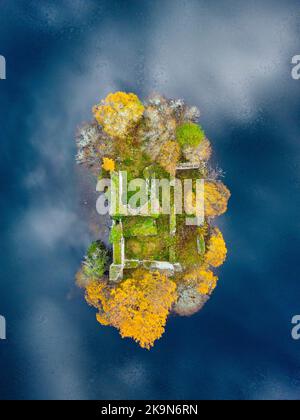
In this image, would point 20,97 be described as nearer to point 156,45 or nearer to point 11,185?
point 11,185

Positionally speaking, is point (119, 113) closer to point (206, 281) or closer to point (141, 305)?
point (141, 305)

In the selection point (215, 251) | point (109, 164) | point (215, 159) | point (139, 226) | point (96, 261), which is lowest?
point (96, 261)

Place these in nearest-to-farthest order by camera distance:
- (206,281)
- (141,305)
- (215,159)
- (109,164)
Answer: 1. (141,305)
2. (109,164)
3. (206,281)
4. (215,159)

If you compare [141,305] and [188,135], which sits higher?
[188,135]

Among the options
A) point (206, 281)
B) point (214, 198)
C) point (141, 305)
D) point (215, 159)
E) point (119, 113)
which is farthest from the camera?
point (215, 159)

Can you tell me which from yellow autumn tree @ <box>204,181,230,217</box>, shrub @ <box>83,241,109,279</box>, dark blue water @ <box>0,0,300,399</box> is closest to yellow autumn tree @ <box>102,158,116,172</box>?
dark blue water @ <box>0,0,300,399</box>

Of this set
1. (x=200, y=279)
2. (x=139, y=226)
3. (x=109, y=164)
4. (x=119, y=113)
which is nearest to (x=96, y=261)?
(x=139, y=226)

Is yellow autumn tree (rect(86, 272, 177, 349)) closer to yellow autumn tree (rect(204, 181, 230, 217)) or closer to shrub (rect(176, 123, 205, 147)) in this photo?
yellow autumn tree (rect(204, 181, 230, 217))
